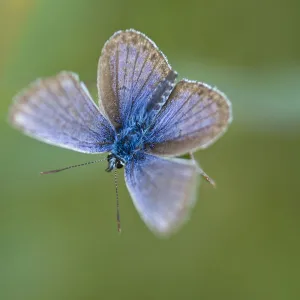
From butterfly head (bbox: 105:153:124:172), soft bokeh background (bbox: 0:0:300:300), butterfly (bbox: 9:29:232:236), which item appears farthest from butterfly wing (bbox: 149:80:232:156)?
soft bokeh background (bbox: 0:0:300:300)

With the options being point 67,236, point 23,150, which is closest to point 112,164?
point 23,150

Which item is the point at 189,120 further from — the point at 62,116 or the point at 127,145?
the point at 62,116

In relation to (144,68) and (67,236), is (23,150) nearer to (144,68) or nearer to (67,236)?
(67,236)

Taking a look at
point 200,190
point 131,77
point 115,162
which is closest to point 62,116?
point 115,162

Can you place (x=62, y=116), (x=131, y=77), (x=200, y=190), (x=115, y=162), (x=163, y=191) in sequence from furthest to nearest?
(x=200, y=190) → (x=131, y=77) → (x=115, y=162) → (x=62, y=116) → (x=163, y=191)

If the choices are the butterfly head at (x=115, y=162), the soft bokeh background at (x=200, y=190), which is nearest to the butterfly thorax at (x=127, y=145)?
the butterfly head at (x=115, y=162)
